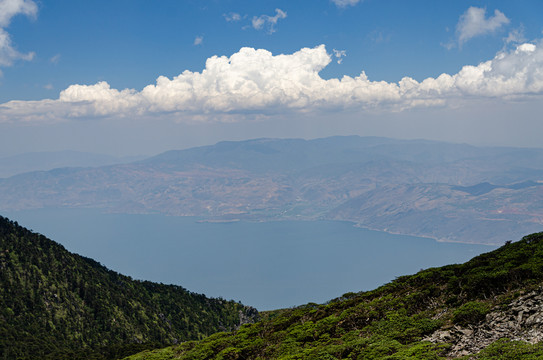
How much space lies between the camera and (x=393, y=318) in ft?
103

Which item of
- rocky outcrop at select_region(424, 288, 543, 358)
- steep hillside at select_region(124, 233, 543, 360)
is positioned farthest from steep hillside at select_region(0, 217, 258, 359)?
rocky outcrop at select_region(424, 288, 543, 358)

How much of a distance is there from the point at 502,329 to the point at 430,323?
4983 millimetres

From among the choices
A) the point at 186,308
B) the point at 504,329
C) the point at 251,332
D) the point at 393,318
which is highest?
the point at 504,329

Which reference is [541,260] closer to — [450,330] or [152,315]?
[450,330]

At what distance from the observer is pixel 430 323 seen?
28.2 metres

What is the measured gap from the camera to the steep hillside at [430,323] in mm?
23812

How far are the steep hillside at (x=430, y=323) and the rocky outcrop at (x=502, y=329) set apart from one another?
0.16ft

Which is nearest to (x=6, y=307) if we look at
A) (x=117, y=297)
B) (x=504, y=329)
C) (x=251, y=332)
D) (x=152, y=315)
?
(x=117, y=297)

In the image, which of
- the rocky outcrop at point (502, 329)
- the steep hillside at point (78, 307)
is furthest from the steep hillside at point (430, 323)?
the steep hillside at point (78, 307)

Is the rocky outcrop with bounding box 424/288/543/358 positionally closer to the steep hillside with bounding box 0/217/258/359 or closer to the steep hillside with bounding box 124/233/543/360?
the steep hillside with bounding box 124/233/543/360

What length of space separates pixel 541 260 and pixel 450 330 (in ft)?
32.7

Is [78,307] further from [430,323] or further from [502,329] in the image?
[502,329]

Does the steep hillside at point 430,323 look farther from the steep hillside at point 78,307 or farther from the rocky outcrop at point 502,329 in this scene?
the steep hillside at point 78,307

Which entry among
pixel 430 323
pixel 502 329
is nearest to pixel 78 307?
pixel 430 323
